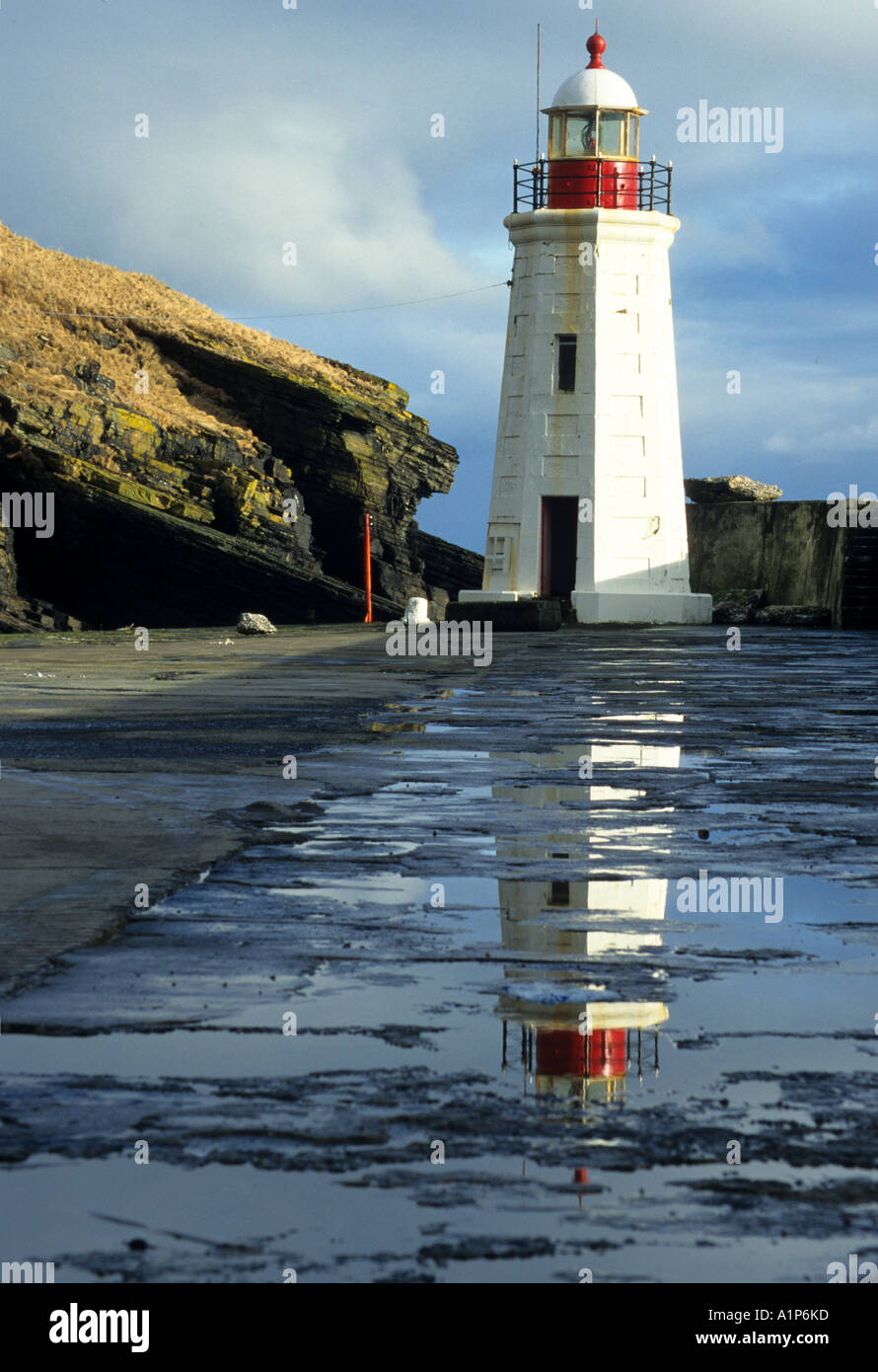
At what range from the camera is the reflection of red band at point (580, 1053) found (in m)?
3.12

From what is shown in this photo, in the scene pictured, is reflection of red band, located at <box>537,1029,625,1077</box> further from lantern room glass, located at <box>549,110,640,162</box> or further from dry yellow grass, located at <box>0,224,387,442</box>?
dry yellow grass, located at <box>0,224,387,442</box>

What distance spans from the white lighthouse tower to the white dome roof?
1143 mm

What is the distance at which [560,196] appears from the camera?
3192cm

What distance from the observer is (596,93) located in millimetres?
29953

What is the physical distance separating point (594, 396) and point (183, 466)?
1230 centimetres

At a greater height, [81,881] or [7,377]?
[7,377]

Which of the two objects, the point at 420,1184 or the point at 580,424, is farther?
the point at 580,424

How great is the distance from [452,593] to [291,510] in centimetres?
941

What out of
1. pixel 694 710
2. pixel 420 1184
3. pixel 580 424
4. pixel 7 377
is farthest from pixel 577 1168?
pixel 7 377

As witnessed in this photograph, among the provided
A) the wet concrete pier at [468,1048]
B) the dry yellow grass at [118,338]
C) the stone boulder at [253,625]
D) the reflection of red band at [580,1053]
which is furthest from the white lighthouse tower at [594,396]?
the reflection of red band at [580,1053]

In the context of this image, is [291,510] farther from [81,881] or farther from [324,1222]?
[324,1222]

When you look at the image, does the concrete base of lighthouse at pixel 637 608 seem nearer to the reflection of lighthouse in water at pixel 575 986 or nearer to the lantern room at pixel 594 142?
the lantern room at pixel 594 142

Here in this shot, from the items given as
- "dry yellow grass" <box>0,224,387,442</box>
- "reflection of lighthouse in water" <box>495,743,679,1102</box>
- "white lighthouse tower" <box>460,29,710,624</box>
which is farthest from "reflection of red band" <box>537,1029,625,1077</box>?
"dry yellow grass" <box>0,224,387,442</box>

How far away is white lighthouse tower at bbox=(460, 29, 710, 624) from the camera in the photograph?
104ft
